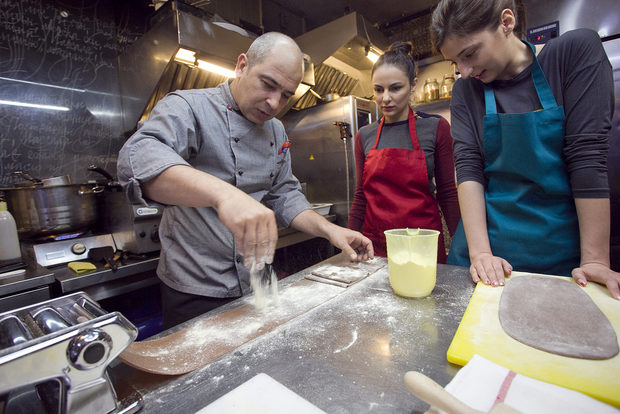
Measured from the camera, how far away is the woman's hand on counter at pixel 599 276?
2.55ft

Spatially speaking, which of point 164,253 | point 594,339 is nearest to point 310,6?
point 164,253

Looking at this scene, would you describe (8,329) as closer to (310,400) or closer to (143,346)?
(143,346)

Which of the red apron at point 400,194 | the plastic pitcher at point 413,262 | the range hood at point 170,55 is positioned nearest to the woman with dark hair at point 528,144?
the plastic pitcher at point 413,262

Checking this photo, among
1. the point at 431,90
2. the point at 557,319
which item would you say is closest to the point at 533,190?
the point at 557,319

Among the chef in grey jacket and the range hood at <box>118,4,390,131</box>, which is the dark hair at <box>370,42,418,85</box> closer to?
the chef in grey jacket

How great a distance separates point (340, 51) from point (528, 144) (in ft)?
8.84

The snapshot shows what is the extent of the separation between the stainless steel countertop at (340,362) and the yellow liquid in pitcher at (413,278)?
0.11 ft

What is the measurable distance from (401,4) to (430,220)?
336 cm

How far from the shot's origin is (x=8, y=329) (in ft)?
1.57

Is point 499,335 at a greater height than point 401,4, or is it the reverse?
point 401,4

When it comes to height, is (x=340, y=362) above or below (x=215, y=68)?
below

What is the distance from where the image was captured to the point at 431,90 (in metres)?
3.83

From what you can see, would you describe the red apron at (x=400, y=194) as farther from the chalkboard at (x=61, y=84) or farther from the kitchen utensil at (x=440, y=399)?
the chalkboard at (x=61, y=84)

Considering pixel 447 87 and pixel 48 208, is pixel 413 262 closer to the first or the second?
pixel 48 208
